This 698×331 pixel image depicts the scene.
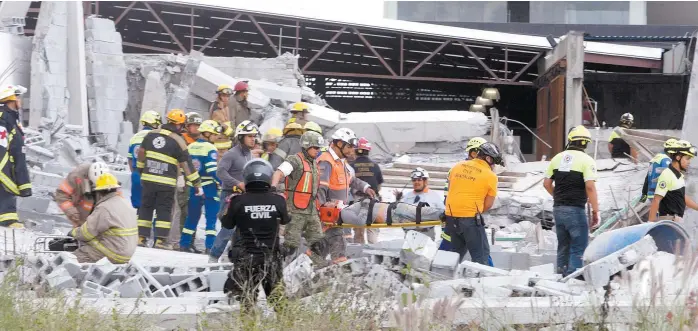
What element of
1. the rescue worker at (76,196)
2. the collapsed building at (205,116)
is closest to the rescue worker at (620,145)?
the collapsed building at (205,116)

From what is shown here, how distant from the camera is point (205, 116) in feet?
56.7

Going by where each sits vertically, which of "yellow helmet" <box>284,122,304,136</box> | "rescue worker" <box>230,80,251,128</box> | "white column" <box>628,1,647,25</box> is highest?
"white column" <box>628,1,647,25</box>

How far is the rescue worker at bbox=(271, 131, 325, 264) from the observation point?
9.03 meters

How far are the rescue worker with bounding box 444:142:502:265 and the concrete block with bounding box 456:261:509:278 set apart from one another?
0.91 m

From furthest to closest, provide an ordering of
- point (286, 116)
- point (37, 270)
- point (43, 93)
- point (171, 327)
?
1. point (286, 116)
2. point (43, 93)
3. point (37, 270)
4. point (171, 327)

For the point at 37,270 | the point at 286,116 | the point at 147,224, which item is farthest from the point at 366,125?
the point at 37,270

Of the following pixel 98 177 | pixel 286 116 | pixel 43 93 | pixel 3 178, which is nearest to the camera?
pixel 98 177

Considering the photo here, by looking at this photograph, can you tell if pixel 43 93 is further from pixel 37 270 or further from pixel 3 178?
pixel 37 270

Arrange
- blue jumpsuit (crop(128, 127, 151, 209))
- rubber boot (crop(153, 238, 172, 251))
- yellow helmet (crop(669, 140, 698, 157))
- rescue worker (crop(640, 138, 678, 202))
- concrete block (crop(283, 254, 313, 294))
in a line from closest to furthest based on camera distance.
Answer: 1. concrete block (crop(283, 254, 313, 294))
2. yellow helmet (crop(669, 140, 698, 157))
3. rescue worker (crop(640, 138, 678, 202))
4. rubber boot (crop(153, 238, 172, 251))
5. blue jumpsuit (crop(128, 127, 151, 209))

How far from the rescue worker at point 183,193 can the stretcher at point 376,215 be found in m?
2.27

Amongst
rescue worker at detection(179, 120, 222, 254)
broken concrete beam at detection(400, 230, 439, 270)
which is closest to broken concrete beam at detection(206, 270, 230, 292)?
broken concrete beam at detection(400, 230, 439, 270)

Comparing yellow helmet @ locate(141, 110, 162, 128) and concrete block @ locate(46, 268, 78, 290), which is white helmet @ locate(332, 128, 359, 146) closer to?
yellow helmet @ locate(141, 110, 162, 128)

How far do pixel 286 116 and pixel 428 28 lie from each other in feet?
21.8

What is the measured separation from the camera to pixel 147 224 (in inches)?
Result: 437
